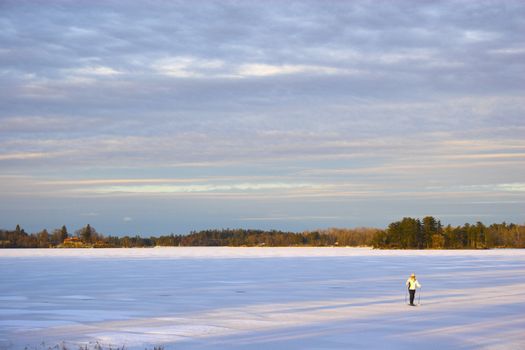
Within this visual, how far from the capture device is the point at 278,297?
87.2 ft

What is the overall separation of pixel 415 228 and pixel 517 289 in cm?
12926

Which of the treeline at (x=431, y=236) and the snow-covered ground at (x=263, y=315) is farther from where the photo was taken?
the treeline at (x=431, y=236)

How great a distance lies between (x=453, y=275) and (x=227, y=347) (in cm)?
2702

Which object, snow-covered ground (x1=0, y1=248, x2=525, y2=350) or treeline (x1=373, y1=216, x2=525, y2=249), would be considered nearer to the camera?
snow-covered ground (x1=0, y1=248, x2=525, y2=350)

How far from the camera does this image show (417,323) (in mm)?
19375

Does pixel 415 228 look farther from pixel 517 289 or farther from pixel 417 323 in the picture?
pixel 417 323

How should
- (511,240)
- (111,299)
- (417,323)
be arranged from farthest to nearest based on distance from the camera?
(511,240)
(111,299)
(417,323)

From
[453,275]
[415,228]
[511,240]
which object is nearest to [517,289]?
[453,275]

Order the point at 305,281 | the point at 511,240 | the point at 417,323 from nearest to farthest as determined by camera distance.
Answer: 1. the point at 417,323
2. the point at 305,281
3. the point at 511,240

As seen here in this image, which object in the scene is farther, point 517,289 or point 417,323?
point 517,289

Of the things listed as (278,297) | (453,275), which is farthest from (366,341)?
(453,275)

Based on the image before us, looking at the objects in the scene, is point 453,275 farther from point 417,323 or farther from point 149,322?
point 149,322

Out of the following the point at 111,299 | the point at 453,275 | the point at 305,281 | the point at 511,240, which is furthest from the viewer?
the point at 511,240

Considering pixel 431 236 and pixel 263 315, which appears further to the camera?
pixel 431 236
